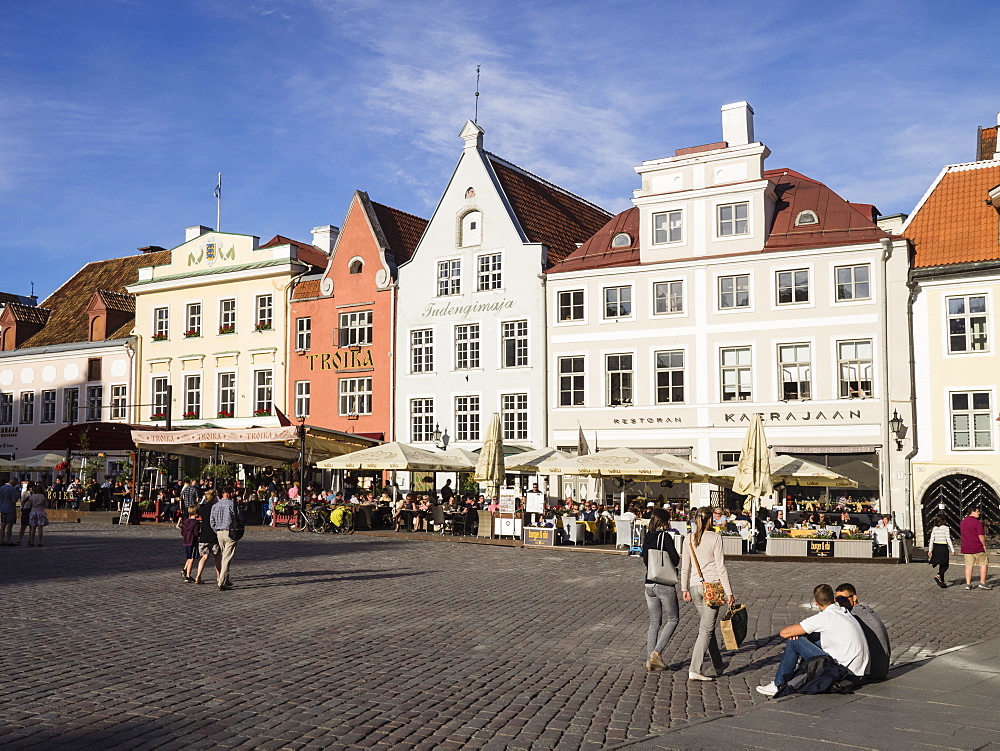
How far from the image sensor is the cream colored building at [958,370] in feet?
109

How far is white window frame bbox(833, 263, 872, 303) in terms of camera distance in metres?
34.9

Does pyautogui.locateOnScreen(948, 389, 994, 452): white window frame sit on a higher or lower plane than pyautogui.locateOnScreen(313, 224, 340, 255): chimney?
lower

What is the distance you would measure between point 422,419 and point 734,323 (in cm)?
1344

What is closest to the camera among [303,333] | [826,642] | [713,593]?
[826,642]

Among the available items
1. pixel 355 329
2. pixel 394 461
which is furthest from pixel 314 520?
pixel 355 329

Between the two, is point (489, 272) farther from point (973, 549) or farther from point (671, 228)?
point (973, 549)

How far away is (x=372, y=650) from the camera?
12.0m

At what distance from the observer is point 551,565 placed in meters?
23.4

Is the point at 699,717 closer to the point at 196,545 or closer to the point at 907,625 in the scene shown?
the point at 907,625

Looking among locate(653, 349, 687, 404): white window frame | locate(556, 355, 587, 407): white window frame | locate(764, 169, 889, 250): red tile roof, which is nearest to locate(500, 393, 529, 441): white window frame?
locate(556, 355, 587, 407): white window frame

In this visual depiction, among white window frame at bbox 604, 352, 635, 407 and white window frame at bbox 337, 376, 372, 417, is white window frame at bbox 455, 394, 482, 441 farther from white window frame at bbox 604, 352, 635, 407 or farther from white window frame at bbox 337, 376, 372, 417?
white window frame at bbox 604, 352, 635, 407

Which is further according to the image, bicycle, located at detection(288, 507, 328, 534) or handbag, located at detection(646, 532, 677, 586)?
bicycle, located at detection(288, 507, 328, 534)

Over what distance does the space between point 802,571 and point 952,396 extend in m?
14.0

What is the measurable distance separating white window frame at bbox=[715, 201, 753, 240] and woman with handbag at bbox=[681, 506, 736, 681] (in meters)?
27.6
